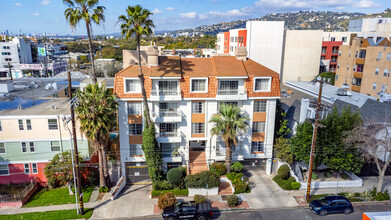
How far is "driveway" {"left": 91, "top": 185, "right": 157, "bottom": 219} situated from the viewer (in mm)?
26578

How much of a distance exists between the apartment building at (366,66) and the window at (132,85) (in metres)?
39.6

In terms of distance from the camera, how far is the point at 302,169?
33250 millimetres

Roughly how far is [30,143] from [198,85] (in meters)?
20.3

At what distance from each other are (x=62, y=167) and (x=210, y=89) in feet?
61.0

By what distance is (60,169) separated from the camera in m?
29.7

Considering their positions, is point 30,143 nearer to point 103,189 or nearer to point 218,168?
point 103,189

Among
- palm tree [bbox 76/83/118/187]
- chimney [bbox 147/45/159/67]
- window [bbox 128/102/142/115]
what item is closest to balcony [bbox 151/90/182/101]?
window [bbox 128/102/142/115]

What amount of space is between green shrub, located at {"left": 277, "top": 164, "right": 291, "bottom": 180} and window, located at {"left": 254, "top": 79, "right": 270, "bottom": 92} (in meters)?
9.55

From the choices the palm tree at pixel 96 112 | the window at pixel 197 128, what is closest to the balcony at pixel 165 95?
the window at pixel 197 128

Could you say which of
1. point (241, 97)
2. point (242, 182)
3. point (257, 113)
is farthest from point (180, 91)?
point (242, 182)

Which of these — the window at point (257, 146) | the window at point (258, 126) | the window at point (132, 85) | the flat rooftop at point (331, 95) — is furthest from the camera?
the flat rooftop at point (331, 95)

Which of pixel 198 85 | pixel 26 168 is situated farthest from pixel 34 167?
pixel 198 85

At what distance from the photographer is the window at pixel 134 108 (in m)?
31.0

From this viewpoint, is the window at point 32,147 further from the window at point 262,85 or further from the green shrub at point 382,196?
the green shrub at point 382,196
